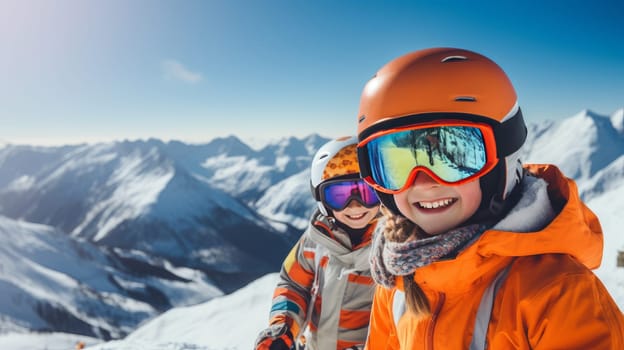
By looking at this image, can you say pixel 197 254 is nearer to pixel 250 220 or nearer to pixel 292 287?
pixel 250 220

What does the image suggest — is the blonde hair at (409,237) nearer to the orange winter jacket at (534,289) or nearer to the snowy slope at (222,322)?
the orange winter jacket at (534,289)

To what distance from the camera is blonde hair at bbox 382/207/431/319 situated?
180cm

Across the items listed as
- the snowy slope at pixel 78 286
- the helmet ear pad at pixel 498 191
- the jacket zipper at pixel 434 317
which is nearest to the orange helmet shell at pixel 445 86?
the helmet ear pad at pixel 498 191

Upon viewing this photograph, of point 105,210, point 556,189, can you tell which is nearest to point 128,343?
point 556,189

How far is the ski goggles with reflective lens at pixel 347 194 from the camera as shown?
377 cm

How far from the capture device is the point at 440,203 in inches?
71.6

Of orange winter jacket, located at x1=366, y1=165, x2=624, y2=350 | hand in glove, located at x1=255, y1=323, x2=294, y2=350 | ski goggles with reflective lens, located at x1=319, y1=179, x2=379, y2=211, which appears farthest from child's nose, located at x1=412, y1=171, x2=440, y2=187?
hand in glove, located at x1=255, y1=323, x2=294, y2=350

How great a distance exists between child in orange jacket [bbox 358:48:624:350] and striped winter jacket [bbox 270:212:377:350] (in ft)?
4.33

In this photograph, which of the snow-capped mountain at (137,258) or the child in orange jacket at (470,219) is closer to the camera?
the child in orange jacket at (470,219)

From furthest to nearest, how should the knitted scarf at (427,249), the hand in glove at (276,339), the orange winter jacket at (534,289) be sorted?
1. the hand in glove at (276,339)
2. the knitted scarf at (427,249)
3. the orange winter jacket at (534,289)

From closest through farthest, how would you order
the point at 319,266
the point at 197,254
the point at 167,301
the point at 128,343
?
the point at 319,266, the point at 128,343, the point at 167,301, the point at 197,254

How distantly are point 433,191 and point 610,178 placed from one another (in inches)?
9565

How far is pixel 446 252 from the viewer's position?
5.37 feet

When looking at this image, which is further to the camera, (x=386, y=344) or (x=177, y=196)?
(x=177, y=196)
